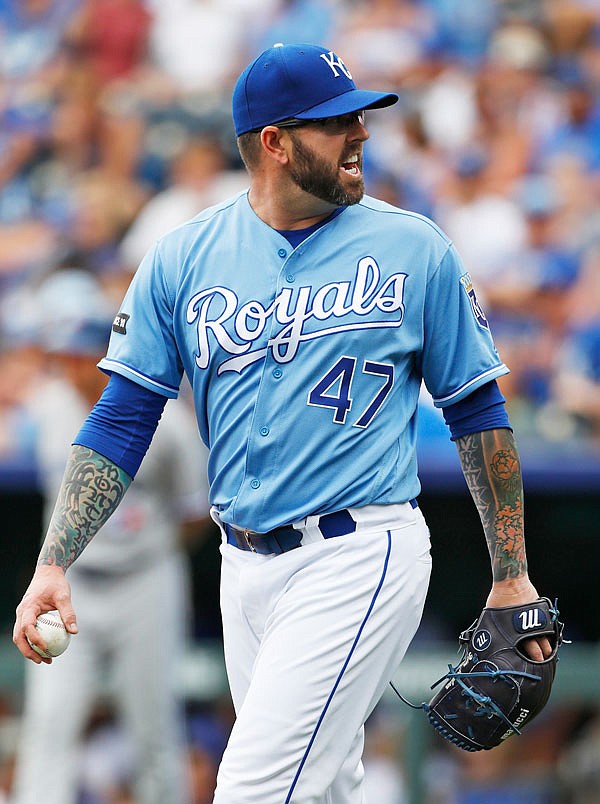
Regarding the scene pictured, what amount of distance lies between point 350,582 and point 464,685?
1.27 feet

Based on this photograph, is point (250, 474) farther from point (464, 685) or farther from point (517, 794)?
point (517, 794)

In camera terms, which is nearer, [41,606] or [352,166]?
[41,606]

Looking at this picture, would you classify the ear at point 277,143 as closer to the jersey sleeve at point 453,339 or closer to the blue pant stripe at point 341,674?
the jersey sleeve at point 453,339

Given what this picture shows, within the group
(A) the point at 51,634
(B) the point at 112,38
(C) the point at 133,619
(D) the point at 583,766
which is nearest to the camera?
(A) the point at 51,634

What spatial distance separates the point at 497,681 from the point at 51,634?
99cm

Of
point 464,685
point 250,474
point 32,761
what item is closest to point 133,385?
point 250,474

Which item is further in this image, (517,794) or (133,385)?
(517,794)

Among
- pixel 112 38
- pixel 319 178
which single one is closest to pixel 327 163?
pixel 319 178

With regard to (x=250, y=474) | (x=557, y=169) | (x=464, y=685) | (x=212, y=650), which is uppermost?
(x=250, y=474)

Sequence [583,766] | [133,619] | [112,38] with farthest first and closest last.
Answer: [112,38] < [583,766] < [133,619]

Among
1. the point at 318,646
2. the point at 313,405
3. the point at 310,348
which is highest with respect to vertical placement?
the point at 310,348

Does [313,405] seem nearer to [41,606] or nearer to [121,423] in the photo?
[121,423]

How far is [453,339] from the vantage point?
306 cm

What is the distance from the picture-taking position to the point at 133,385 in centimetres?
317
